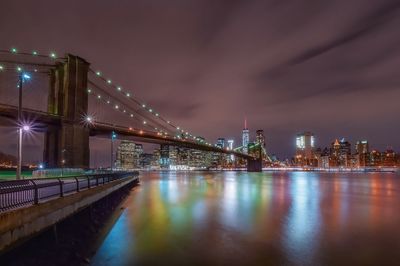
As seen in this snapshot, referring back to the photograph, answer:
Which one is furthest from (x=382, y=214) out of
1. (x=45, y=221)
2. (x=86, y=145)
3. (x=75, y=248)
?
(x=86, y=145)

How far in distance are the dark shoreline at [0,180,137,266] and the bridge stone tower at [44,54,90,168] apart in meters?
30.0

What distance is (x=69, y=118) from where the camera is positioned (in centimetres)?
4794

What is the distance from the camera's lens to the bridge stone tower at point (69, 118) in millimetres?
46688

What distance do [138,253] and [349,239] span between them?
9.86 m

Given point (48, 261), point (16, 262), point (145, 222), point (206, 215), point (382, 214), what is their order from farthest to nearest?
point (382, 214)
point (206, 215)
point (145, 222)
point (48, 261)
point (16, 262)

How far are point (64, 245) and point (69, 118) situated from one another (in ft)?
126

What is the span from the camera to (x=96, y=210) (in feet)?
69.8

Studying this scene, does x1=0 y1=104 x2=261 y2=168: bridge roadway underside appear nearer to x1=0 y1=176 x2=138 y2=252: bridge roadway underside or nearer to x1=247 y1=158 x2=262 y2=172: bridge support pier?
x1=0 y1=176 x2=138 y2=252: bridge roadway underside

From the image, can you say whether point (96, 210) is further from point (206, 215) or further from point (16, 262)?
point (16, 262)

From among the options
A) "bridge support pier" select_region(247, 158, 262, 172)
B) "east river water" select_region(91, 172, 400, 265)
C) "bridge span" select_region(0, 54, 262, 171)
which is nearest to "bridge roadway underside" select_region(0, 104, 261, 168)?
"bridge span" select_region(0, 54, 262, 171)

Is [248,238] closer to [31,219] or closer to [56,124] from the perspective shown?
[31,219]

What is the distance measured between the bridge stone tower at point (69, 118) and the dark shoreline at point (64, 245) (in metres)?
30.0

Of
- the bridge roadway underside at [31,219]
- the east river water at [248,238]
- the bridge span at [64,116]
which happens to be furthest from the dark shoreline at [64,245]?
the bridge span at [64,116]

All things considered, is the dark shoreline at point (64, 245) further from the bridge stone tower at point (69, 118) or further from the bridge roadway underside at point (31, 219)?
the bridge stone tower at point (69, 118)
